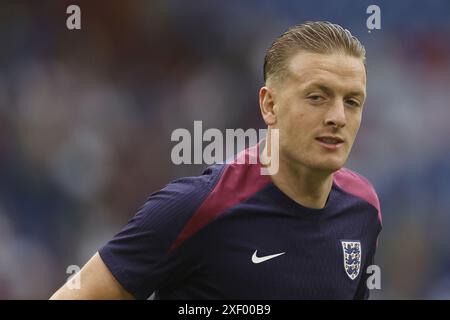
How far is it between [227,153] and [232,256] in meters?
3.82

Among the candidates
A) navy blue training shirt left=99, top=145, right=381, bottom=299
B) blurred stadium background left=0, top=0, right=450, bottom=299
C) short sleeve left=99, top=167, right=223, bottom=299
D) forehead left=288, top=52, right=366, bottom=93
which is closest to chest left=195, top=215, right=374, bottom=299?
navy blue training shirt left=99, top=145, right=381, bottom=299

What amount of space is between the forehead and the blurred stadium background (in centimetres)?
394

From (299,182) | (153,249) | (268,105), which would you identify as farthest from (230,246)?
(268,105)

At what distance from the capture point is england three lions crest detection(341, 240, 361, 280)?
132 inches

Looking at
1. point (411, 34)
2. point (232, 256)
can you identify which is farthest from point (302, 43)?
point (411, 34)

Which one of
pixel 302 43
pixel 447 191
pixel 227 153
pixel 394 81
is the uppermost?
pixel 302 43

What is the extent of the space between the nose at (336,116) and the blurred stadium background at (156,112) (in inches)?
159

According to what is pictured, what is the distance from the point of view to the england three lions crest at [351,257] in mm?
3344

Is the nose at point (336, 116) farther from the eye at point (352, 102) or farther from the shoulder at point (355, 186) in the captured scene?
the shoulder at point (355, 186)

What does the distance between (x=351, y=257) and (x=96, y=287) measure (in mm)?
1117

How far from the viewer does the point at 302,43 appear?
3.33 m

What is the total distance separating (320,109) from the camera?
316cm

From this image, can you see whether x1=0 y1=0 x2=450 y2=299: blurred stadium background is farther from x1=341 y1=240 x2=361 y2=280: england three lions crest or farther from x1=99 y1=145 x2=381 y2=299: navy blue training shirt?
x1=99 y1=145 x2=381 y2=299: navy blue training shirt

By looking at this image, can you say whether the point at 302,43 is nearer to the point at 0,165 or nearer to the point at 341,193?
the point at 341,193
